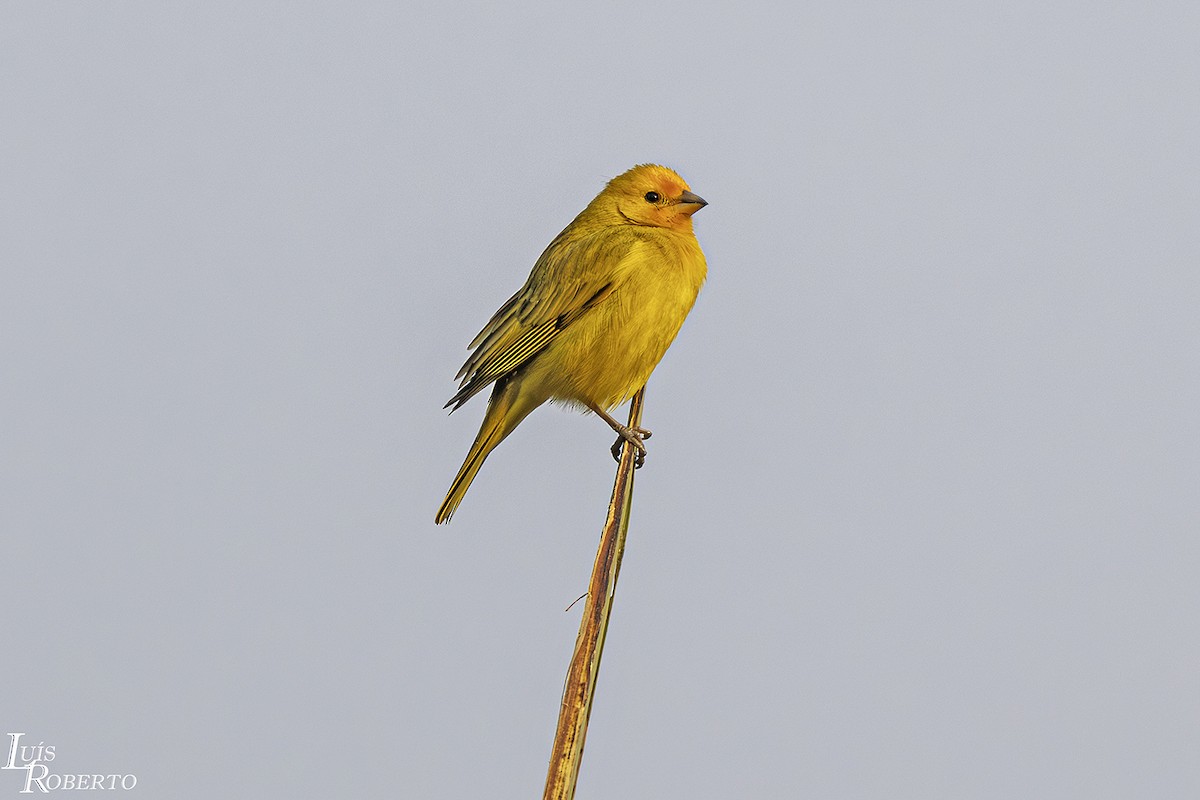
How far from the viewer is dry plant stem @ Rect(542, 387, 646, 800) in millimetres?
3445

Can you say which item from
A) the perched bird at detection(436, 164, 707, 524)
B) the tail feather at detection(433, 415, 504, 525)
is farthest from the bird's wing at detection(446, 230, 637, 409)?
the tail feather at detection(433, 415, 504, 525)

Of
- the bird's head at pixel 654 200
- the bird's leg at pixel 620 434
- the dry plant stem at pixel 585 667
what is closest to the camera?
the dry plant stem at pixel 585 667

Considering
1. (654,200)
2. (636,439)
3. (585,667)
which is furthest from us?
(654,200)

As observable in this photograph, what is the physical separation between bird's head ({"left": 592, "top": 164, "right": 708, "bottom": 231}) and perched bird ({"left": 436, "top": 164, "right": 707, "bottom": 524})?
240mm

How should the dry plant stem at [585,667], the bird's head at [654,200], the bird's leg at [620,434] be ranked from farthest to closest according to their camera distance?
the bird's head at [654,200]
the bird's leg at [620,434]
the dry plant stem at [585,667]

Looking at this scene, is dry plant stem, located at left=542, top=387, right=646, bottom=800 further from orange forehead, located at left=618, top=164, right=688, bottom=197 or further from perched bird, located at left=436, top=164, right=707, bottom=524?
orange forehead, located at left=618, top=164, right=688, bottom=197

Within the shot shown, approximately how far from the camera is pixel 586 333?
20.2 feet

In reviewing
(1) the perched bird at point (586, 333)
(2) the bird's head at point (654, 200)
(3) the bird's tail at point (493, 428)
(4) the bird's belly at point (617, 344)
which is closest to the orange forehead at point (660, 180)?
(2) the bird's head at point (654, 200)

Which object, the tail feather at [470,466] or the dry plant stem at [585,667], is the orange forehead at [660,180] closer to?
the tail feather at [470,466]

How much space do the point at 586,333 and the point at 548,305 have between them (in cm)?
26

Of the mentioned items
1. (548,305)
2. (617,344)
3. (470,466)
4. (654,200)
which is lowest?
(470,466)

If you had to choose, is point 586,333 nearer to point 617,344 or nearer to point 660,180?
point 617,344

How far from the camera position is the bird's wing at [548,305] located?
6.12m

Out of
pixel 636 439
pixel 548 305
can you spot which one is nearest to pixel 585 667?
pixel 636 439
